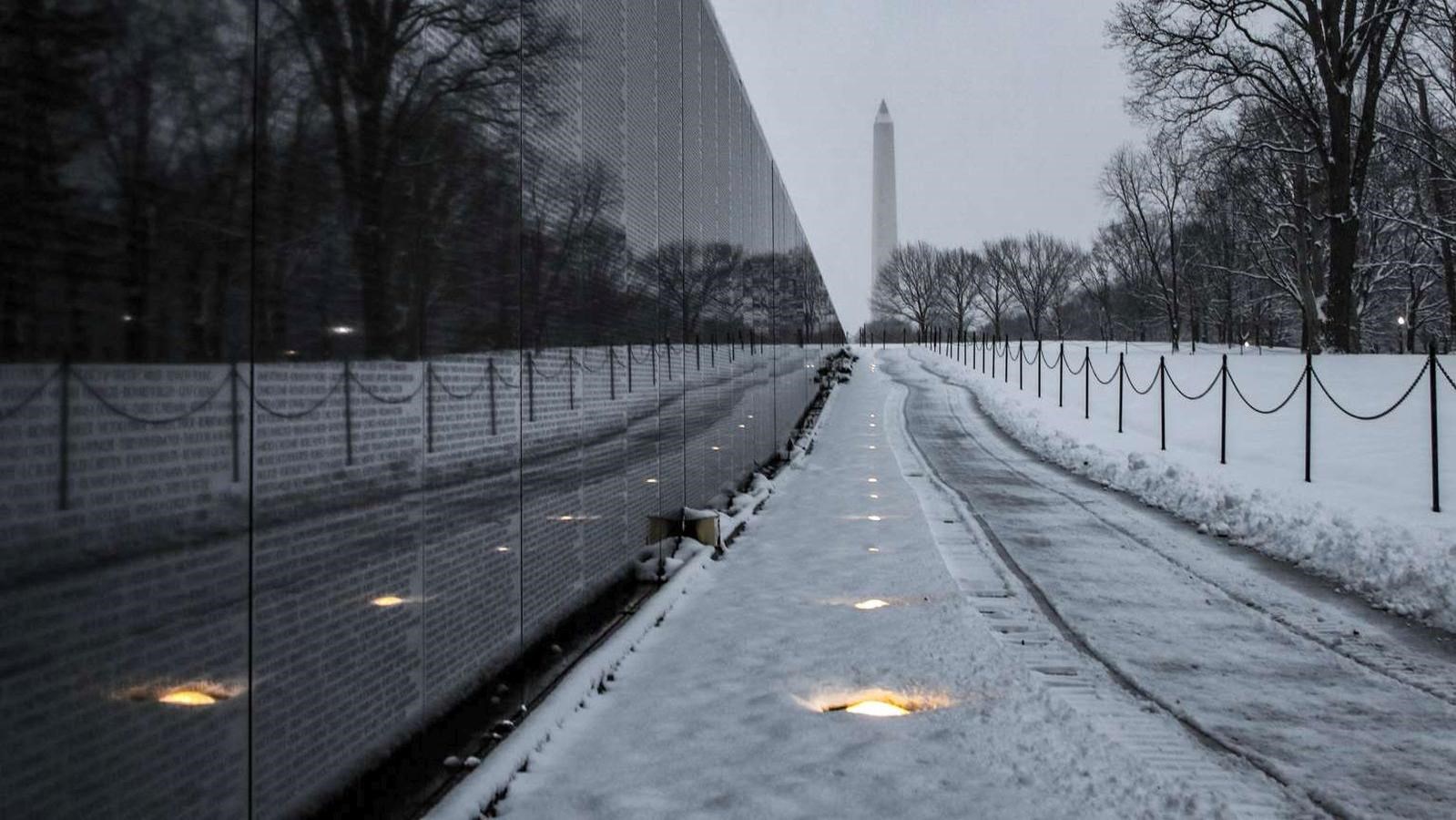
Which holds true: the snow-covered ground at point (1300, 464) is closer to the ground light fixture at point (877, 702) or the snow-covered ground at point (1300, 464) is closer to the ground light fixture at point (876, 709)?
the ground light fixture at point (877, 702)

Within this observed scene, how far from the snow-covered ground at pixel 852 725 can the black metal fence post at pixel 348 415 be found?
1.22 meters

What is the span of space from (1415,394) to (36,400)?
19.5 metres

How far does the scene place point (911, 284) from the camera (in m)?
99.3

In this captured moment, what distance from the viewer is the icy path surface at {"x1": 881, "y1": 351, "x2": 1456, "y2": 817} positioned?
408 centimetres

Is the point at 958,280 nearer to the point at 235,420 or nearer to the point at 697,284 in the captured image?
A: the point at 697,284

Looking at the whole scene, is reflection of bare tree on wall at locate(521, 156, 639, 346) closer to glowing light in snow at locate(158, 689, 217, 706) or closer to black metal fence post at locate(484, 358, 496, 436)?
black metal fence post at locate(484, 358, 496, 436)

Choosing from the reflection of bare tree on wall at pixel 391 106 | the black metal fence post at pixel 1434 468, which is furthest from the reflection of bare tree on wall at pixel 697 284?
the black metal fence post at pixel 1434 468

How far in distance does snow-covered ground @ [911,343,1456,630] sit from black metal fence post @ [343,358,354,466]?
668 cm

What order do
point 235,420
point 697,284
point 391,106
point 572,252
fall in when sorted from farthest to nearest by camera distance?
point 697,284, point 572,252, point 391,106, point 235,420

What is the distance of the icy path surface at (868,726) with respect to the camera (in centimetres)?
362

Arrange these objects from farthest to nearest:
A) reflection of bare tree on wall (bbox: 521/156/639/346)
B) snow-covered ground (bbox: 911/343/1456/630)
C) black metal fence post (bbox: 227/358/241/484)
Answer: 1. snow-covered ground (bbox: 911/343/1456/630)
2. reflection of bare tree on wall (bbox: 521/156/639/346)
3. black metal fence post (bbox: 227/358/241/484)

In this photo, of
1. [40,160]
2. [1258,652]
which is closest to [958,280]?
[1258,652]

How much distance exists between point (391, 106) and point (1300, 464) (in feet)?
43.0

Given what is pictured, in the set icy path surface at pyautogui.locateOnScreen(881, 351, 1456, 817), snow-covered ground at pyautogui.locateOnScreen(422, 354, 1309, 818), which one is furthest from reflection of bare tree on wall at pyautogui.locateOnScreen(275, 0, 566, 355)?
icy path surface at pyautogui.locateOnScreen(881, 351, 1456, 817)
